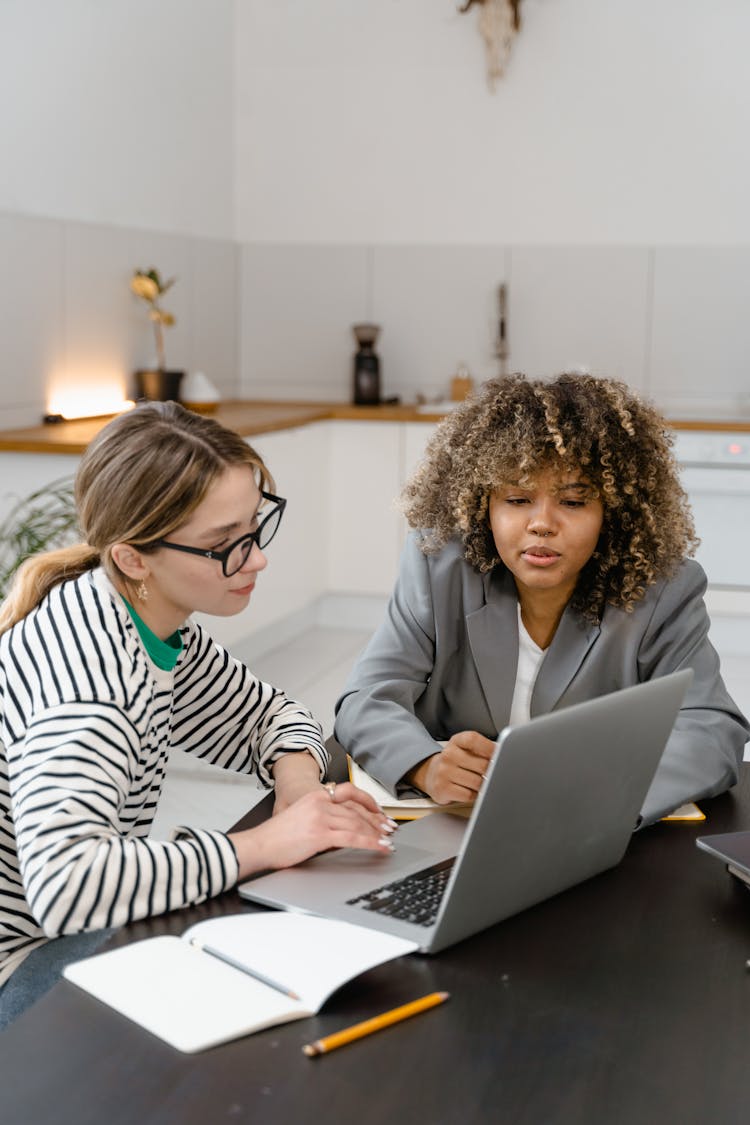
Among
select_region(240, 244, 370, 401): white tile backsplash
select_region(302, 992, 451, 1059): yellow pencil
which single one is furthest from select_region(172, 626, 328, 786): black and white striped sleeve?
select_region(240, 244, 370, 401): white tile backsplash

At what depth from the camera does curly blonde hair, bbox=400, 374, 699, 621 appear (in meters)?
1.64

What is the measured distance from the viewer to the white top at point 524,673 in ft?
5.68

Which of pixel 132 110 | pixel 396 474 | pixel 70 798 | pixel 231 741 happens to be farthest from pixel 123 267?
pixel 70 798

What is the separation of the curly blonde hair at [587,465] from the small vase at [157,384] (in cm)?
285

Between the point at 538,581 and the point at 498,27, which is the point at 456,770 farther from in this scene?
the point at 498,27

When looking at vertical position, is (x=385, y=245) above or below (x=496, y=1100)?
above

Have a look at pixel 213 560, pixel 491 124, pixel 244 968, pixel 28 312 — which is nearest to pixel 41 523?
pixel 28 312

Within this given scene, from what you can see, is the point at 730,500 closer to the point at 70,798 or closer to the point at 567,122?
the point at 567,122

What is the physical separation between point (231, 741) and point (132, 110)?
11.4 ft

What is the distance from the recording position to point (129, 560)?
4.36ft

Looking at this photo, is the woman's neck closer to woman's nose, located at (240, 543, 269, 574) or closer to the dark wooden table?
woman's nose, located at (240, 543, 269, 574)

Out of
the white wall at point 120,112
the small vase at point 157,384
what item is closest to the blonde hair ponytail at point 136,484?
the white wall at point 120,112

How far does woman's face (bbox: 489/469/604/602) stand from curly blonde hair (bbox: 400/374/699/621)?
2 centimetres

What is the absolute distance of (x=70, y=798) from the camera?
1120 millimetres
